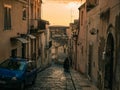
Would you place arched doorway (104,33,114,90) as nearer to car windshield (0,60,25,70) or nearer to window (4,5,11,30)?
car windshield (0,60,25,70)

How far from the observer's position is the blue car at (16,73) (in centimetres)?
1683

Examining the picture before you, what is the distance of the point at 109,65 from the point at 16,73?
4.76 meters

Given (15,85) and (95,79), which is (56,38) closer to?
(95,79)

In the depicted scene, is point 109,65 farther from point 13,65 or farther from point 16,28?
point 16,28

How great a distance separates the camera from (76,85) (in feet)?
70.9

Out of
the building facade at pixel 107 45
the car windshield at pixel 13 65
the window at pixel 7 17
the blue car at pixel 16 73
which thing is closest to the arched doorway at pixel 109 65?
the building facade at pixel 107 45

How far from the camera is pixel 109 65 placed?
1759 centimetres

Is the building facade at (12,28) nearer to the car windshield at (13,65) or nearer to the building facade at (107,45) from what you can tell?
the car windshield at (13,65)

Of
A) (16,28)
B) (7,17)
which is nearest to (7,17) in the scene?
(7,17)

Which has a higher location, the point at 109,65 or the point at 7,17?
the point at 7,17

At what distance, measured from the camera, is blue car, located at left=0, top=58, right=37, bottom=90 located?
16827 millimetres

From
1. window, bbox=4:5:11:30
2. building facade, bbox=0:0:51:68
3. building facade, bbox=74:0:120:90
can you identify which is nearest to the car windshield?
building facade, bbox=0:0:51:68

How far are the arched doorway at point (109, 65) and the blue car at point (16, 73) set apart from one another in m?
4.26

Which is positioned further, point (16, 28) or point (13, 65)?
point (16, 28)
